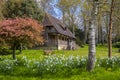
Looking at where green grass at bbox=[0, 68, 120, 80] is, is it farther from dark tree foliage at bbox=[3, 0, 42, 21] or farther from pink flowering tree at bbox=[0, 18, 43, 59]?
dark tree foliage at bbox=[3, 0, 42, 21]

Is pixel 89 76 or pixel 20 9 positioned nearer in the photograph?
pixel 89 76

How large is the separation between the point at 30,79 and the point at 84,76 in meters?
2.36

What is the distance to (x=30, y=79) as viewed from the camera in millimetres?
11695

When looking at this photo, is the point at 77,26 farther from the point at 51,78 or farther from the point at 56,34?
the point at 51,78

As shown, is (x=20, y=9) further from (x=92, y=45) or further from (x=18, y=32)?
(x=92, y=45)

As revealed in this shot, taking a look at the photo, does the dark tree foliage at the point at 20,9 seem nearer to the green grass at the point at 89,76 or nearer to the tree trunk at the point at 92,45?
the tree trunk at the point at 92,45

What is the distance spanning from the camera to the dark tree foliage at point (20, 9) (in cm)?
3850

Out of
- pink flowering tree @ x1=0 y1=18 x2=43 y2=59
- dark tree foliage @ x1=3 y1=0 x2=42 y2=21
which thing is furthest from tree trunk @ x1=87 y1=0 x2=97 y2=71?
dark tree foliage @ x1=3 y1=0 x2=42 y2=21

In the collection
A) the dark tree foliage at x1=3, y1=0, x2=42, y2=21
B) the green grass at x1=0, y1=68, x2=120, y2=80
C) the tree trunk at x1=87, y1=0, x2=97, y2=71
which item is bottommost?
the green grass at x1=0, y1=68, x2=120, y2=80

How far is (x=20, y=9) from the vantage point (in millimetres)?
39156

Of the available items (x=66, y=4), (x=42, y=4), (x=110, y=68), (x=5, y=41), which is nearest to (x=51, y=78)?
(x=110, y=68)

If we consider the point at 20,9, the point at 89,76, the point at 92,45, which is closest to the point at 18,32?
the point at 92,45

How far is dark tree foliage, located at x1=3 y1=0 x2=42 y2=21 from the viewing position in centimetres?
3850

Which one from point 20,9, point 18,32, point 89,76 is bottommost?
point 89,76
